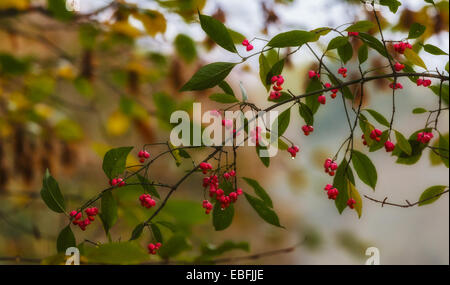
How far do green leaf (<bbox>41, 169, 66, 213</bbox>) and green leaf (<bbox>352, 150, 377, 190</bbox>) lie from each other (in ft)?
1.06

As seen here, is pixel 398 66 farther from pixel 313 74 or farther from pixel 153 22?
pixel 153 22

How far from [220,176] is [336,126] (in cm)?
836

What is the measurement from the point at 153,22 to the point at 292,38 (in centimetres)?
49

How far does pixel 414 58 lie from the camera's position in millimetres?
497

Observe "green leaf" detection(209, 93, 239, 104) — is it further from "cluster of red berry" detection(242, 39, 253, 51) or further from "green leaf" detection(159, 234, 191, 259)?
"green leaf" detection(159, 234, 191, 259)

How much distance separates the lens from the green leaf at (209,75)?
0.44 m

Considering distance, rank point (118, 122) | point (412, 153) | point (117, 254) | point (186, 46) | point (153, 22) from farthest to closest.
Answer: point (118, 122) → point (186, 46) → point (153, 22) → point (412, 153) → point (117, 254)

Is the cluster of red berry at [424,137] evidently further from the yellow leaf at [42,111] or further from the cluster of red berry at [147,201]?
the yellow leaf at [42,111]

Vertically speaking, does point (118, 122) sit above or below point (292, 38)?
above

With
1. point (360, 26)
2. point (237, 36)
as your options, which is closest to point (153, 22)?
point (237, 36)

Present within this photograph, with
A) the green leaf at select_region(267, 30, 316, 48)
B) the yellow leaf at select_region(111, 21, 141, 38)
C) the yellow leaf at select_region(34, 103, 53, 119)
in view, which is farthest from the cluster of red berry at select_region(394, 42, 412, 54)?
the yellow leaf at select_region(34, 103, 53, 119)

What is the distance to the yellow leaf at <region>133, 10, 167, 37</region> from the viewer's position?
2.85ft

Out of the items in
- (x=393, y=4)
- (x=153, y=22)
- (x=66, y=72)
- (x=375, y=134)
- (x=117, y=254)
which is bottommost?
(x=117, y=254)
